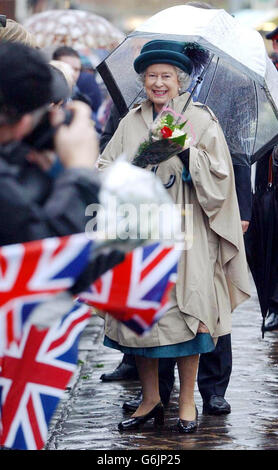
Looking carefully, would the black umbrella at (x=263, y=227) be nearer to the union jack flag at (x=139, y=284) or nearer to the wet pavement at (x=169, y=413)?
the wet pavement at (x=169, y=413)

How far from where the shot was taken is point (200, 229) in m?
5.87

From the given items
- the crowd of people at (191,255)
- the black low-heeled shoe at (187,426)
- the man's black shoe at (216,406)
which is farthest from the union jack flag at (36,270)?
the man's black shoe at (216,406)

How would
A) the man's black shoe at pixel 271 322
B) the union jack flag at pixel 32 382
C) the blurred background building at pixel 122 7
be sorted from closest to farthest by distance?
1. the union jack flag at pixel 32 382
2. the man's black shoe at pixel 271 322
3. the blurred background building at pixel 122 7

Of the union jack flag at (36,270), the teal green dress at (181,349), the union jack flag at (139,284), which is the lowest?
the teal green dress at (181,349)

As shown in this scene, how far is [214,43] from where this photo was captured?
5.88 meters

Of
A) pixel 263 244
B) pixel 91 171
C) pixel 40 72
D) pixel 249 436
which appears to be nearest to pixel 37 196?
pixel 91 171

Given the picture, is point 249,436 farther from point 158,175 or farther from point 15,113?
point 15,113

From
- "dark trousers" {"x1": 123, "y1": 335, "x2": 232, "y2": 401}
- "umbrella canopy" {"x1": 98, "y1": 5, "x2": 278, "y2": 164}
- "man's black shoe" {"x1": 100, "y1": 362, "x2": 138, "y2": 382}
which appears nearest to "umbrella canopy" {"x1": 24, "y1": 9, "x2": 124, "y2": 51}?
"man's black shoe" {"x1": 100, "y1": 362, "x2": 138, "y2": 382}

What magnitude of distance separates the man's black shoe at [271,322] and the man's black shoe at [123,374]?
1839 mm

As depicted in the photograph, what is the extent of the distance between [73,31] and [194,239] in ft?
30.5

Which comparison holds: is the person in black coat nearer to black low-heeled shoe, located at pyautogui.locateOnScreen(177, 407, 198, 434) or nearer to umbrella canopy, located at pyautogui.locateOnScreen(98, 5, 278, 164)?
umbrella canopy, located at pyautogui.locateOnScreen(98, 5, 278, 164)

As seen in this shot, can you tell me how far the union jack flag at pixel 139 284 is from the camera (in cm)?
338

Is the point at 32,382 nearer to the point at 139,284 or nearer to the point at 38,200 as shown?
the point at 139,284

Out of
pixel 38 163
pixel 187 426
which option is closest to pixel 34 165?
pixel 38 163
